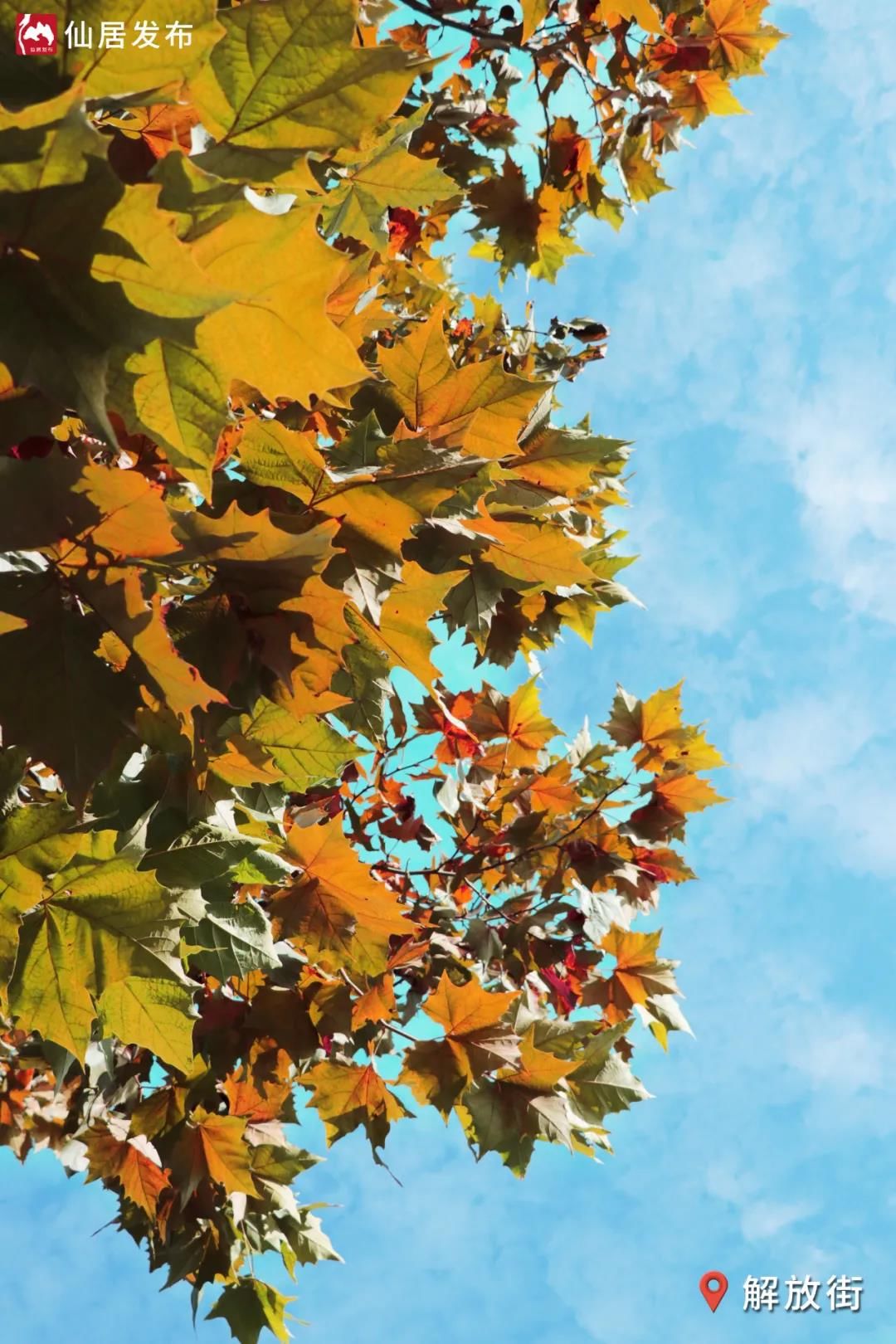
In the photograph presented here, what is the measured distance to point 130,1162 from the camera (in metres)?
3.18

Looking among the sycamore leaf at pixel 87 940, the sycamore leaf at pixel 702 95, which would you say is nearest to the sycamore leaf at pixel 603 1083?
the sycamore leaf at pixel 87 940

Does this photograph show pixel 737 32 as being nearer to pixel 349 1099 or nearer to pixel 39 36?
pixel 39 36

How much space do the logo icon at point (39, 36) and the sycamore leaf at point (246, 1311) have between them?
4.05 m

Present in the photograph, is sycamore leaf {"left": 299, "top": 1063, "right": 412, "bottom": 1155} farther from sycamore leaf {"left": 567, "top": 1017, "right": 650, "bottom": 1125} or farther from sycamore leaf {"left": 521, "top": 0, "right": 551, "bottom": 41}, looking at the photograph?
sycamore leaf {"left": 521, "top": 0, "right": 551, "bottom": 41}

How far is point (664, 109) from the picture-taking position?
4.04m

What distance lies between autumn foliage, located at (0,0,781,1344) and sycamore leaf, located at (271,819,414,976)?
11 millimetres

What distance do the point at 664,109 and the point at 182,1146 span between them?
13.8 feet

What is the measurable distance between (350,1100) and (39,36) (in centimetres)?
288

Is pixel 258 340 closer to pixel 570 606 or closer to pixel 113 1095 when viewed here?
pixel 570 606

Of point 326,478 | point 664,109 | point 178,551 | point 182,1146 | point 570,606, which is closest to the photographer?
point 178,551

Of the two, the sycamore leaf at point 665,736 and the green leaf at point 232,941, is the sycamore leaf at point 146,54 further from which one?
the sycamore leaf at point 665,736

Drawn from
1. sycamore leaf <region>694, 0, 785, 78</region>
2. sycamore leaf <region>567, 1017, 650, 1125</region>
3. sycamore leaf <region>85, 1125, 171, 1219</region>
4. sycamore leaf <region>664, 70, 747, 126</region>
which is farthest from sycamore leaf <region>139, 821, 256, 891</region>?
sycamore leaf <region>694, 0, 785, 78</region>

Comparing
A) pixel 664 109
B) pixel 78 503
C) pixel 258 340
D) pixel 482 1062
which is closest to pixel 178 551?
Result: pixel 78 503

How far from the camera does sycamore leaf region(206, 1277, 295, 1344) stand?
3.77m
